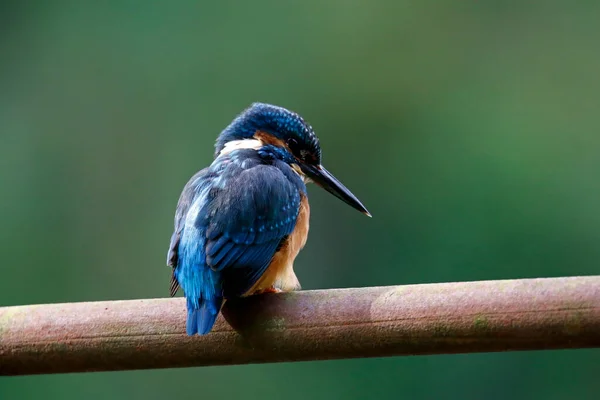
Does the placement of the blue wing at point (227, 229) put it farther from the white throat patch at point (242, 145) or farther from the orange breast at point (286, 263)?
the white throat patch at point (242, 145)

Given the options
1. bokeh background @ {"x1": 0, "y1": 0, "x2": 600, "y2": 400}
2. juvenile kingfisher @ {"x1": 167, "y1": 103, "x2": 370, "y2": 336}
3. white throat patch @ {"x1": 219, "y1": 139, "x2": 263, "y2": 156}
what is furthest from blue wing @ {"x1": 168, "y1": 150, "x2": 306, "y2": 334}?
bokeh background @ {"x1": 0, "y1": 0, "x2": 600, "y2": 400}

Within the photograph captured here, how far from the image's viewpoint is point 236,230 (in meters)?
1.77

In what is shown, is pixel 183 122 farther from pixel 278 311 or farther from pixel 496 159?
pixel 278 311

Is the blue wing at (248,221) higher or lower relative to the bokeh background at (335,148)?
higher

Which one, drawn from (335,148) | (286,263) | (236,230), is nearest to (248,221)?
(236,230)

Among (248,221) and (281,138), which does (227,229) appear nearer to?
(248,221)

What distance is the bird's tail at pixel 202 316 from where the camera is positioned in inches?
59.0

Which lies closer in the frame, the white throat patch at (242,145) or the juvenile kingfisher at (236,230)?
the juvenile kingfisher at (236,230)

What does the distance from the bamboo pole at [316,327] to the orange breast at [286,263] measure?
0.15 m

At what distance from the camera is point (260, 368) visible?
5516mm

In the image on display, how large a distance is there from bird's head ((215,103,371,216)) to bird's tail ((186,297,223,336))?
0.70m

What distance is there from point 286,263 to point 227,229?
22 centimetres

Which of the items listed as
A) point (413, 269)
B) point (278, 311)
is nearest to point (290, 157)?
point (278, 311)

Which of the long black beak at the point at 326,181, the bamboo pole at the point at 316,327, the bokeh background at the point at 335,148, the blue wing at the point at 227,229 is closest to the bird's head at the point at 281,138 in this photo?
the long black beak at the point at 326,181
